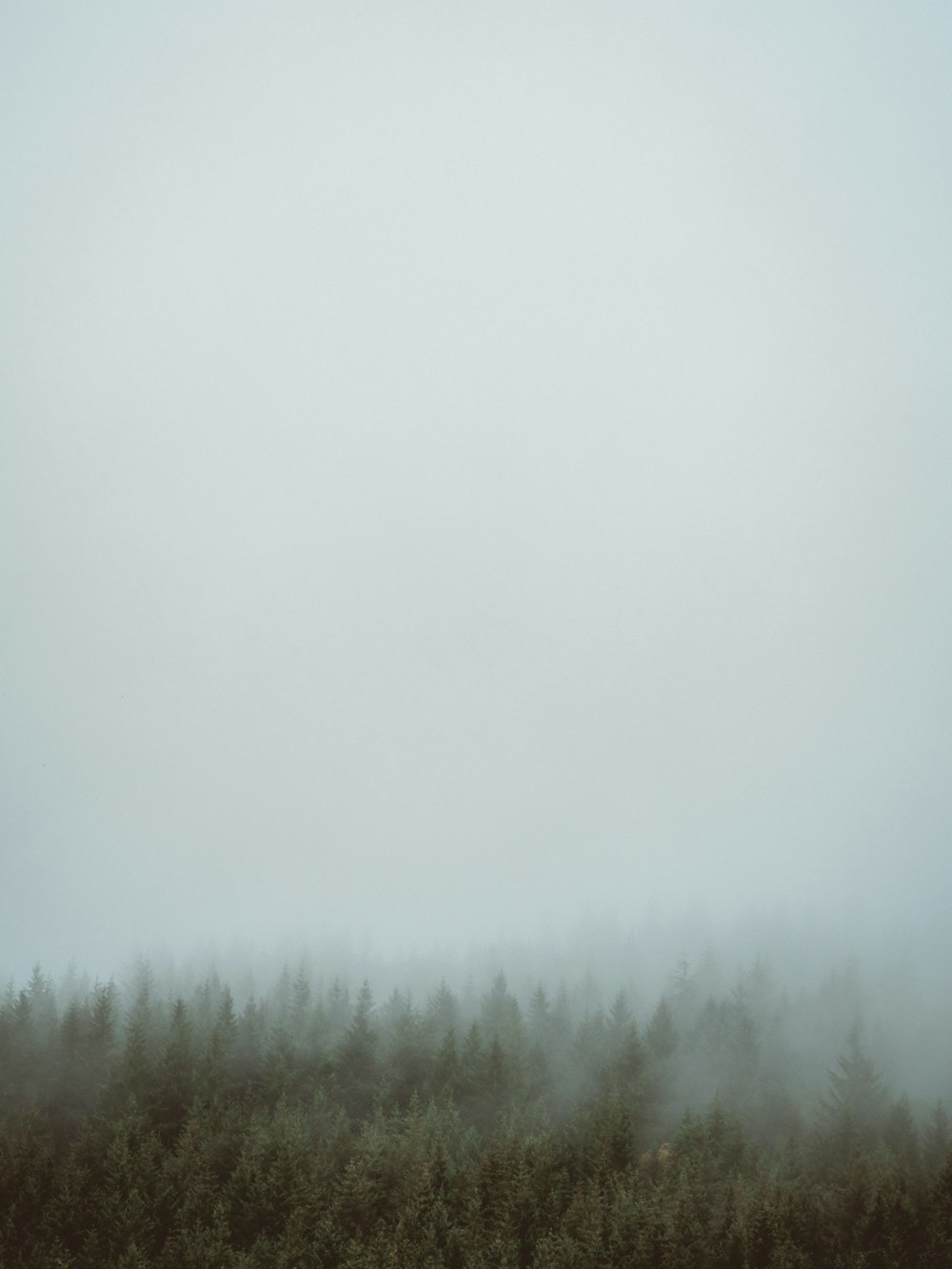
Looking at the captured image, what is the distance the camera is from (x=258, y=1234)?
47031mm

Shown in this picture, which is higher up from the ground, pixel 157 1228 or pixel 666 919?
pixel 157 1228

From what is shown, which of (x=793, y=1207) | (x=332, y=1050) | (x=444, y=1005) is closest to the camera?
(x=793, y=1207)

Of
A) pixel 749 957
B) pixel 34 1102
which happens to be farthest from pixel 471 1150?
pixel 749 957

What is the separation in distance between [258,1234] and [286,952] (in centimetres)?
11783

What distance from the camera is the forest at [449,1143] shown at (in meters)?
43.0

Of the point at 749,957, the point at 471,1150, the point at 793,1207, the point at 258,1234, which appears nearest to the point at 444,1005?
the point at 471,1150

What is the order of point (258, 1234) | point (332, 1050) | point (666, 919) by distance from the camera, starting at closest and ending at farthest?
point (258, 1234), point (332, 1050), point (666, 919)

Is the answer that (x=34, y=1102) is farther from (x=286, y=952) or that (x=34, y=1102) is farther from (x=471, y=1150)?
(x=286, y=952)

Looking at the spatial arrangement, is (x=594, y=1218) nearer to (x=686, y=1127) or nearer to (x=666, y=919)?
(x=686, y=1127)

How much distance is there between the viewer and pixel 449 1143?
193ft

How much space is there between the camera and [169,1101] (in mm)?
62469

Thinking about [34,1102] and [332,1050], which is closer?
[34,1102]

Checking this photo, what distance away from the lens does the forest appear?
141 feet

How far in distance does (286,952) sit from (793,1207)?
431 feet
